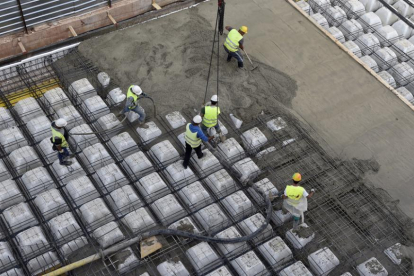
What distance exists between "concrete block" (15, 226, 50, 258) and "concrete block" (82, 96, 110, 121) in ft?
14.9

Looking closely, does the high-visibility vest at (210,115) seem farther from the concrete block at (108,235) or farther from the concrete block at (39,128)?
the concrete block at (39,128)

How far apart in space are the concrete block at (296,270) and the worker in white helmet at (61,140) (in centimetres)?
688

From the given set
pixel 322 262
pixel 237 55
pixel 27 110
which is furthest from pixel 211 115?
pixel 27 110

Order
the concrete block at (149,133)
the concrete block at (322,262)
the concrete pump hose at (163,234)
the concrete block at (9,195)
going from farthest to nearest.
Result: the concrete block at (149,133)
the concrete block at (9,195)
the concrete block at (322,262)
the concrete pump hose at (163,234)

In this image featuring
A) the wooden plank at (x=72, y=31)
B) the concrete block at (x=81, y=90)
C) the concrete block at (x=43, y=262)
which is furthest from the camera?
the wooden plank at (x=72, y=31)

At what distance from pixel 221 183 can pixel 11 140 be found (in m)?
6.41

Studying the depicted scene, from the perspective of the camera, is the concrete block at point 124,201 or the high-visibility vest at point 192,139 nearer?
the concrete block at point 124,201

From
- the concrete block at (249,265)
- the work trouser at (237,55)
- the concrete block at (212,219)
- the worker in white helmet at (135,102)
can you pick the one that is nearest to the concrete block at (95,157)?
the worker in white helmet at (135,102)

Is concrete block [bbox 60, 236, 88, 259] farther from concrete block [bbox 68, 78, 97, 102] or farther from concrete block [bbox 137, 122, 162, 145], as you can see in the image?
concrete block [bbox 68, 78, 97, 102]

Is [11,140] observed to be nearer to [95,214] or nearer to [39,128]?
[39,128]

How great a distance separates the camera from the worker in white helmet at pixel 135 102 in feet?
60.2

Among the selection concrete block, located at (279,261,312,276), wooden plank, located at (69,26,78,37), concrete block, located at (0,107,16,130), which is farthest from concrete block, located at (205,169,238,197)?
wooden plank, located at (69,26,78,37)

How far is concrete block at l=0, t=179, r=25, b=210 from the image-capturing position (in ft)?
55.2

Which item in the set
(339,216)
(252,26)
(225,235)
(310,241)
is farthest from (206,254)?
(252,26)
